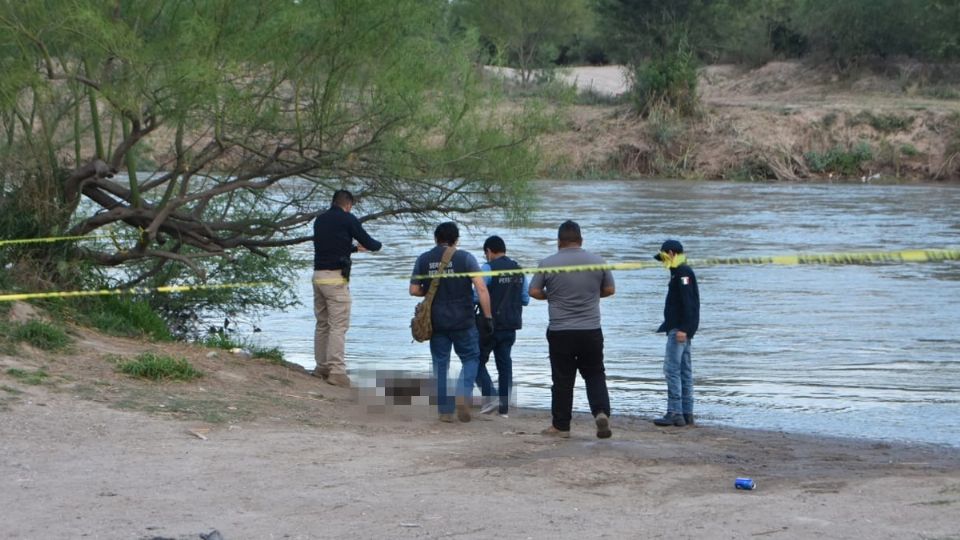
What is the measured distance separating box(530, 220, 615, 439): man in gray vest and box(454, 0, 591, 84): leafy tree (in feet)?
150

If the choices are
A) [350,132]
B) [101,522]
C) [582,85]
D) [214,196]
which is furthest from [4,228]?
[582,85]

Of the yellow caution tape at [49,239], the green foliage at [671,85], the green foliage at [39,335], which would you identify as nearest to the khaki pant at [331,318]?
the green foliage at [39,335]

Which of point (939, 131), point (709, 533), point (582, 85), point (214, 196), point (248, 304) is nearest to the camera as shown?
point (709, 533)

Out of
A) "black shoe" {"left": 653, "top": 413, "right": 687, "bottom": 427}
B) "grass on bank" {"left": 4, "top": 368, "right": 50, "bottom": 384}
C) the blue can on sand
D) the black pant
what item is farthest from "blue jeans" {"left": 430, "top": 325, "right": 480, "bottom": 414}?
the blue can on sand

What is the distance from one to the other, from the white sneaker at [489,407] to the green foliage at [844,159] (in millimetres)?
38520

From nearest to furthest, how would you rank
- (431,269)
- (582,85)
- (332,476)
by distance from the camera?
(332,476), (431,269), (582,85)

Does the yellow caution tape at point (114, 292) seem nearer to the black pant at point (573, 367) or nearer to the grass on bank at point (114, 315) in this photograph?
the grass on bank at point (114, 315)

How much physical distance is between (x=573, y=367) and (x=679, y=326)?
1.25 m

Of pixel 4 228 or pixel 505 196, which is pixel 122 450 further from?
pixel 505 196

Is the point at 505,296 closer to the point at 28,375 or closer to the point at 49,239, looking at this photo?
the point at 28,375

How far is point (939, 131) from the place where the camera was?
48406mm

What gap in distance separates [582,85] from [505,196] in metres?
47.1

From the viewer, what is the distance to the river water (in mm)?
12891

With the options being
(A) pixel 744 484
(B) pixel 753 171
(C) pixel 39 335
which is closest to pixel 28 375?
(C) pixel 39 335
